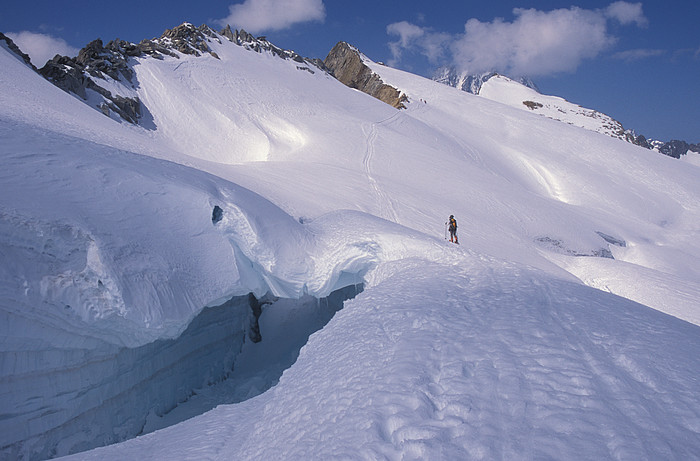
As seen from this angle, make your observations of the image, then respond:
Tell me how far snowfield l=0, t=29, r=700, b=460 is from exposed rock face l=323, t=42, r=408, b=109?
26853 millimetres

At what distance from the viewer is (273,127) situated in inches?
874

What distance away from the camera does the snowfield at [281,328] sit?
8.86 feet

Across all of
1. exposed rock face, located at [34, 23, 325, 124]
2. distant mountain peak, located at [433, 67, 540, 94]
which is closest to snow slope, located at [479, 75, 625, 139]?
exposed rock face, located at [34, 23, 325, 124]

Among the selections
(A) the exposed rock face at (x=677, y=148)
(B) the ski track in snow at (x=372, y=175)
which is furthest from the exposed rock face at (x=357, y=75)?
(A) the exposed rock face at (x=677, y=148)

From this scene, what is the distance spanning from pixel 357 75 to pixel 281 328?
39548 millimetres

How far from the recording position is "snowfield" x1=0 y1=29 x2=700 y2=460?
2.70 meters

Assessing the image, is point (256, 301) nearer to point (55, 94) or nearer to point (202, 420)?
point (202, 420)

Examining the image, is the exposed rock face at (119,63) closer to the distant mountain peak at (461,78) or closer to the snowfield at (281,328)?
the snowfield at (281,328)

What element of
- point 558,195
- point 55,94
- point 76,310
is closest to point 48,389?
point 76,310

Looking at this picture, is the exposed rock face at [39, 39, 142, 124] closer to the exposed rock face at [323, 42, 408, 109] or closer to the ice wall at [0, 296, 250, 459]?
the ice wall at [0, 296, 250, 459]

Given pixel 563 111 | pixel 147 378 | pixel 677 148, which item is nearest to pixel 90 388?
pixel 147 378

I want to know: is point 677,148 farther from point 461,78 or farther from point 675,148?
point 461,78

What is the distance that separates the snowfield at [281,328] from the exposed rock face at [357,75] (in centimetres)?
2685

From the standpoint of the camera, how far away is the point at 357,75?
43188 millimetres
